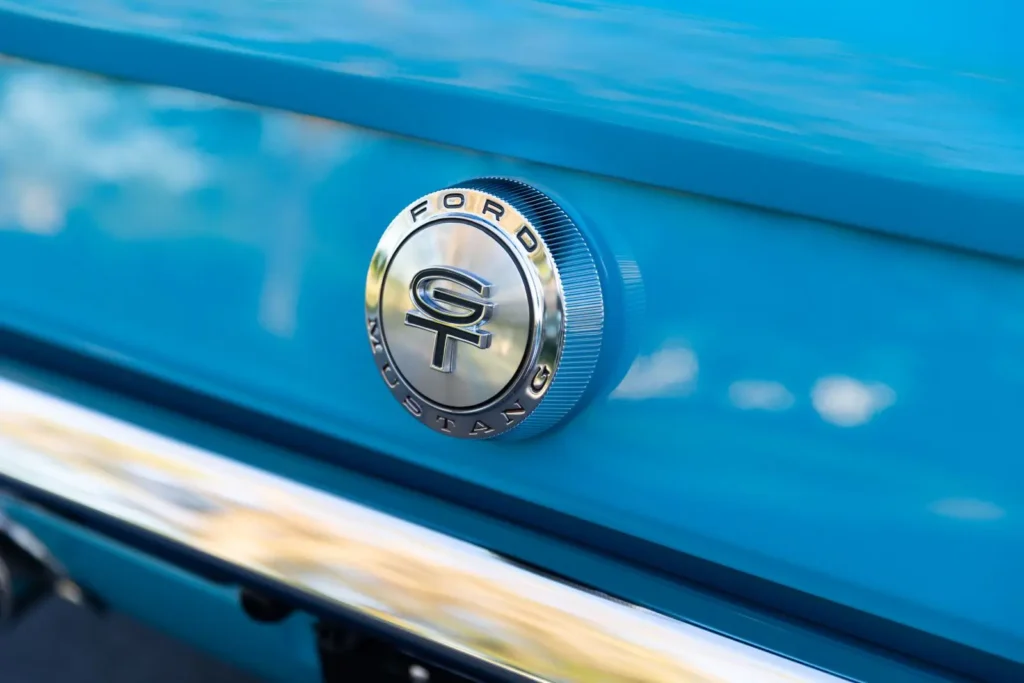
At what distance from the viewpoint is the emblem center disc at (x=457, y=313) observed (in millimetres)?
610

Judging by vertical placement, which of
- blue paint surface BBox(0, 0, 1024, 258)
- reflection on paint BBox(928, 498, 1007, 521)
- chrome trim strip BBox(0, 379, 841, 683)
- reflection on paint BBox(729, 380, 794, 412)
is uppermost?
blue paint surface BBox(0, 0, 1024, 258)

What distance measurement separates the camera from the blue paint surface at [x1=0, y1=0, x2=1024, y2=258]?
1.79 ft

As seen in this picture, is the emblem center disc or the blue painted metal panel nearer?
the emblem center disc

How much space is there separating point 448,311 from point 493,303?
0.03 m

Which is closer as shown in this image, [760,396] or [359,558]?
[760,396]

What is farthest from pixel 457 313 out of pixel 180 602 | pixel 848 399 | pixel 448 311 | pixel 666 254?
pixel 180 602

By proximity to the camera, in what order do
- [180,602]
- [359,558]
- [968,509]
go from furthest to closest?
[180,602] < [359,558] < [968,509]

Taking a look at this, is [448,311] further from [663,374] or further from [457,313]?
[663,374]

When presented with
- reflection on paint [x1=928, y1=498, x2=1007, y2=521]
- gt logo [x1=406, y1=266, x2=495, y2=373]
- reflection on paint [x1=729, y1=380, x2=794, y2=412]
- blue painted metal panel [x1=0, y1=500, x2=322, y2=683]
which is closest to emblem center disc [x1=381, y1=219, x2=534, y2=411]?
gt logo [x1=406, y1=266, x2=495, y2=373]

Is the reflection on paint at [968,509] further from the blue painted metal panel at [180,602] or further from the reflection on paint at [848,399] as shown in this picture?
the blue painted metal panel at [180,602]

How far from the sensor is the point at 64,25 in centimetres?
82

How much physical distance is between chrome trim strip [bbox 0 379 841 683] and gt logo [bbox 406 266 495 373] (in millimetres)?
199

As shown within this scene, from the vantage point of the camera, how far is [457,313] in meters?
0.62

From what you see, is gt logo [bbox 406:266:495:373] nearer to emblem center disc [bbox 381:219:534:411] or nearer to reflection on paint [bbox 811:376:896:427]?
emblem center disc [bbox 381:219:534:411]
